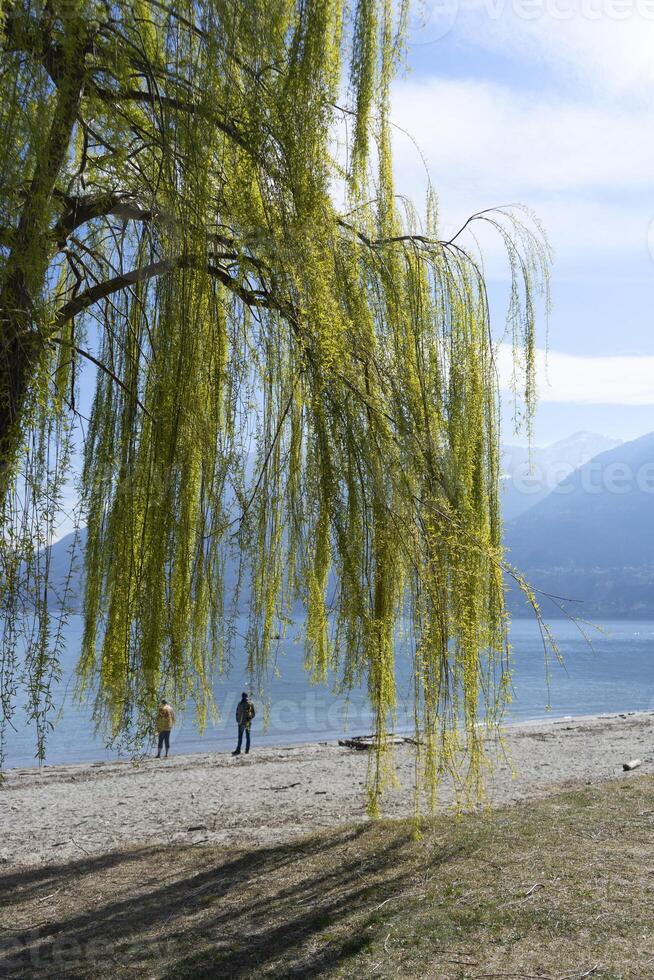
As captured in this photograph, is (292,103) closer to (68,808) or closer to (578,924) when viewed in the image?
(578,924)

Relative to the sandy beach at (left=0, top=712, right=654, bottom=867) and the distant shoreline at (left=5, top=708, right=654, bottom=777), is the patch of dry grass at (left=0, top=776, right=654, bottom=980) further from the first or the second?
the distant shoreline at (left=5, top=708, right=654, bottom=777)

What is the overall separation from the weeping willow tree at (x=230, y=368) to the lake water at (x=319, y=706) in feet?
6.05

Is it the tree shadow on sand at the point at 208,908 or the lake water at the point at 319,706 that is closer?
the tree shadow on sand at the point at 208,908

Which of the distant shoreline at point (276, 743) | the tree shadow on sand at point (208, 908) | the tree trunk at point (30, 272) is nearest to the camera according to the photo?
the tree trunk at point (30, 272)

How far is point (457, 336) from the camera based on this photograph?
4.31m

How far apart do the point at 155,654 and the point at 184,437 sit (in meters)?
0.75

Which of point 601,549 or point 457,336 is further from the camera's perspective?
point 601,549

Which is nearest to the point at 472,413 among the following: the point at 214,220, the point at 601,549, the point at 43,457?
the point at 214,220

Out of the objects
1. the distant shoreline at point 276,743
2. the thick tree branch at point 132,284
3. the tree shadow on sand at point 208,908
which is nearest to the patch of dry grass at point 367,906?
the tree shadow on sand at point 208,908

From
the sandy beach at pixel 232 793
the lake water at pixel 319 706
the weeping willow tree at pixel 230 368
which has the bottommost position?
the lake water at pixel 319 706

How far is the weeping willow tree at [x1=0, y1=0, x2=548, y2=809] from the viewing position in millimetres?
2701

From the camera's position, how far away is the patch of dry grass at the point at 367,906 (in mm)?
3857

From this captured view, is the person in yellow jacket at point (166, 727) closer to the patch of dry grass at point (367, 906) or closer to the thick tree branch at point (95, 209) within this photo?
the patch of dry grass at point (367, 906)

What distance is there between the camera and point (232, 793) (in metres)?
9.96
